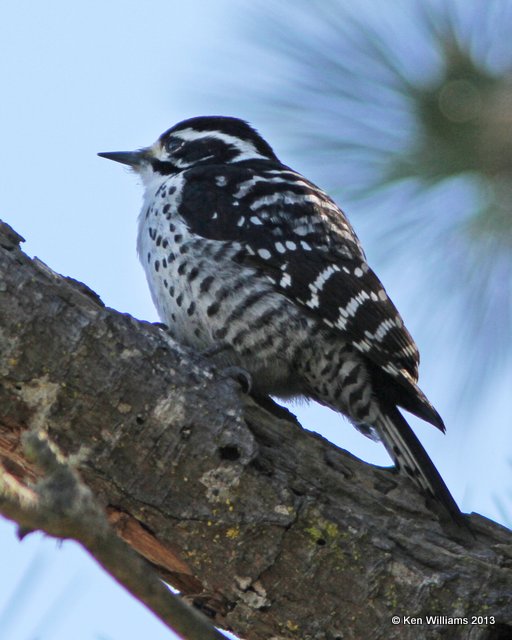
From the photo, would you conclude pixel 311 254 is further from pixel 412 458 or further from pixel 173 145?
pixel 173 145

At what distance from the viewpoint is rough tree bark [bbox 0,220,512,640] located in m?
3.00

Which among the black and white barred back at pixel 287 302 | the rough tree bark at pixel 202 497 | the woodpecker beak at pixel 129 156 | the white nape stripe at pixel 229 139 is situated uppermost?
the white nape stripe at pixel 229 139

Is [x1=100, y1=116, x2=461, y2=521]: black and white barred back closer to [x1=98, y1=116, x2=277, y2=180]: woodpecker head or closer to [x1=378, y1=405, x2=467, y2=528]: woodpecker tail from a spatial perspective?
[x1=378, y1=405, x2=467, y2=528]: woodpecker tail

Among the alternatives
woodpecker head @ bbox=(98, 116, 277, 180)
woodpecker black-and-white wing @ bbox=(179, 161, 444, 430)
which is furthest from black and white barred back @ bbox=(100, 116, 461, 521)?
woodpecker head @ bbox=(98, 116, 277, 180)

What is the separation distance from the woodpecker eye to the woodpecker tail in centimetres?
190

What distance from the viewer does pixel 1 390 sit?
2998 millimetres

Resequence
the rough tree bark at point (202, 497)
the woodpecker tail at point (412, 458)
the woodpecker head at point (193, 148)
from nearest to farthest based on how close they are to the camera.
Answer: the rough tree bark at point (202, 497) → the woodpecker tail at point (412, 458) → the woodpecker head at point (193, 148)

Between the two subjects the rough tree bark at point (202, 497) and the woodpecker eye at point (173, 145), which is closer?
the rough tree bark at point (202, 497)

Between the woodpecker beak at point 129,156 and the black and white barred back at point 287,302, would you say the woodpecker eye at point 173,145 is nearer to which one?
the woodpecker beak at point 129,156

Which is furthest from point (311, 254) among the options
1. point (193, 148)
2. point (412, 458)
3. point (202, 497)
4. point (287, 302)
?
point (202, 497)

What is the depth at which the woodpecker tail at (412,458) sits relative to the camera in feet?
11.5

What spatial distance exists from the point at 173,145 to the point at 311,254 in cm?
133

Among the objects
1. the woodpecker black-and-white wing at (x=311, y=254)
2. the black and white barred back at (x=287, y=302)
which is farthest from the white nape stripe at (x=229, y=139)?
the black and white barred back at (x=287, y=302)

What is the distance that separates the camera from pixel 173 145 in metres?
5.21
